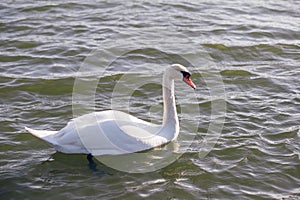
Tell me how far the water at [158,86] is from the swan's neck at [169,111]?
1.24 ft

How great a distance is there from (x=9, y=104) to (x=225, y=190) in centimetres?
403

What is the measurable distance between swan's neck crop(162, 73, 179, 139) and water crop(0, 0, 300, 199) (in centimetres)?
38

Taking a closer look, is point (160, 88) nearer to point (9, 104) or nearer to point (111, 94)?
point (111, 94)

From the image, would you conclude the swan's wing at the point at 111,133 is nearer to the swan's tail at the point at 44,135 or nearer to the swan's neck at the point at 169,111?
the swan's tail at the point at 44,135

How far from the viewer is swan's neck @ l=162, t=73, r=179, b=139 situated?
8.52 metres

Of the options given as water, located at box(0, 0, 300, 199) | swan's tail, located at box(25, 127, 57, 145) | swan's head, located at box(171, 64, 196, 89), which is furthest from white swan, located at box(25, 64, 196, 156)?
swan's head, located at box(171, 64, 196, 89)

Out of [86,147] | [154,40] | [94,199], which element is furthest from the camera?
[154,40]

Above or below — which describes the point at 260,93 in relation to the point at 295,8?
below

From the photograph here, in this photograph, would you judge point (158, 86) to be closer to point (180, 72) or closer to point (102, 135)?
point (180, 72)

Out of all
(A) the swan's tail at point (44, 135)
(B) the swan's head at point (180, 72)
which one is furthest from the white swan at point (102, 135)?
(B) the swan's head at point (180, 72)

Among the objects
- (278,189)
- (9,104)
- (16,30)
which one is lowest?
(278,189)

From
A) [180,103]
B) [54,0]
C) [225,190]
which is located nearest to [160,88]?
[180,103]

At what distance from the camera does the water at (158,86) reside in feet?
24.8

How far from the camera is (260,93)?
10164mm
